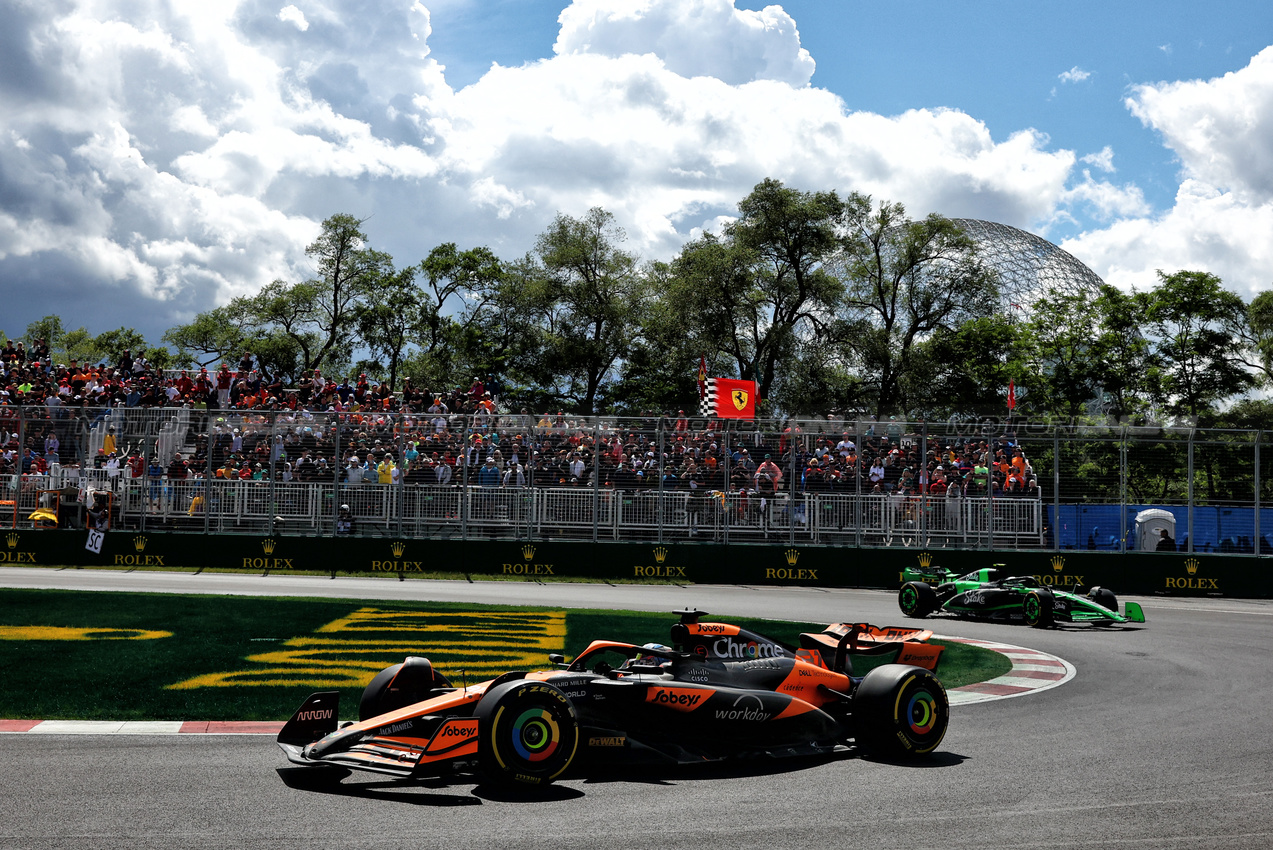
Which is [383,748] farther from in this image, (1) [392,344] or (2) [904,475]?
(1) [392,344]

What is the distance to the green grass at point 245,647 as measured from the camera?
9.34 m

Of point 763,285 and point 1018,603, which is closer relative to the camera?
point 1018,603

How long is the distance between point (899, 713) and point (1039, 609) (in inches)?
423

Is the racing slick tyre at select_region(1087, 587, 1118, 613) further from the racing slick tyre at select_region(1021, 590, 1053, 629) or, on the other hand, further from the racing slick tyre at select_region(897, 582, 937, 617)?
the racing slick tyre at select_region(897, 582, 937, 617)

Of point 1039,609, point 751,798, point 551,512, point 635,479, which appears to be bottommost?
point 751,798

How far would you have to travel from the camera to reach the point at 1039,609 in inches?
679

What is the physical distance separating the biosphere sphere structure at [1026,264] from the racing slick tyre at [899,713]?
75145 mm

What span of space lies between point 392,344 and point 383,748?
175 ft

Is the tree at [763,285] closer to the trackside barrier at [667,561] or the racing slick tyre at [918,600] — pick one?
the trackside barrier at [667,561]

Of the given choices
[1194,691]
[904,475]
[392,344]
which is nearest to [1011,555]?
[904,475]

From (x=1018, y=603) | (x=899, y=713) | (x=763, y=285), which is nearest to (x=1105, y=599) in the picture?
(x=1018, y=603)

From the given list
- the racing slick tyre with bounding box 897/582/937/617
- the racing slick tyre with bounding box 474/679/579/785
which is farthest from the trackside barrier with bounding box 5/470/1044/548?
the racing slick tyre with bounding box 474/679/579/785

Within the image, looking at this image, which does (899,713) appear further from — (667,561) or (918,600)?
(667,561)

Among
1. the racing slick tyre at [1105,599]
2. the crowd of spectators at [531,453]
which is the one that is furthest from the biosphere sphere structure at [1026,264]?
the racing slick tyre at [1105,599]
